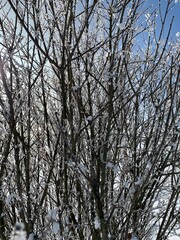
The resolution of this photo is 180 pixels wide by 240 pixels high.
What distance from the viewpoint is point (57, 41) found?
2529 mm

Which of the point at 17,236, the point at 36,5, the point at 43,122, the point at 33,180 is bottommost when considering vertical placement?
the point at 17,236

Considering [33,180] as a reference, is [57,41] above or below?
above

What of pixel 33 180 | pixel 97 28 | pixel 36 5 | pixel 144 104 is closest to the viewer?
pixel 36 5

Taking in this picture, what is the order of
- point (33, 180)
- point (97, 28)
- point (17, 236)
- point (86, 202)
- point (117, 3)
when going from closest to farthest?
point (17, 236)
point (117, 3)
point (86, 202)
point (97, 28)
point (33, 180)

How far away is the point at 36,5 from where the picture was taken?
1.99 m

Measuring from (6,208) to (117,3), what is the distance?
8.40 feet

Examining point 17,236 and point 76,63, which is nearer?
point 17,236

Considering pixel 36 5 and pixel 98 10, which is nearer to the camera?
pixel 36 5

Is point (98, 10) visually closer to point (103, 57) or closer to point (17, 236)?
point (103, 57)

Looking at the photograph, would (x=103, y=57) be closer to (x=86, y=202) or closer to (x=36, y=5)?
(x=36, y=5)

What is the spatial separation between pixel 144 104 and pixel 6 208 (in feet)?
7.61

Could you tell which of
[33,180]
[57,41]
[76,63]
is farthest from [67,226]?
[57,41]

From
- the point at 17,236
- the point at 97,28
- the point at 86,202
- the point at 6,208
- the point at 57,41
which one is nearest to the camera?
the point at 17,236

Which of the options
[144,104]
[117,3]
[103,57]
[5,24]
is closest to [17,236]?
[117,3]
